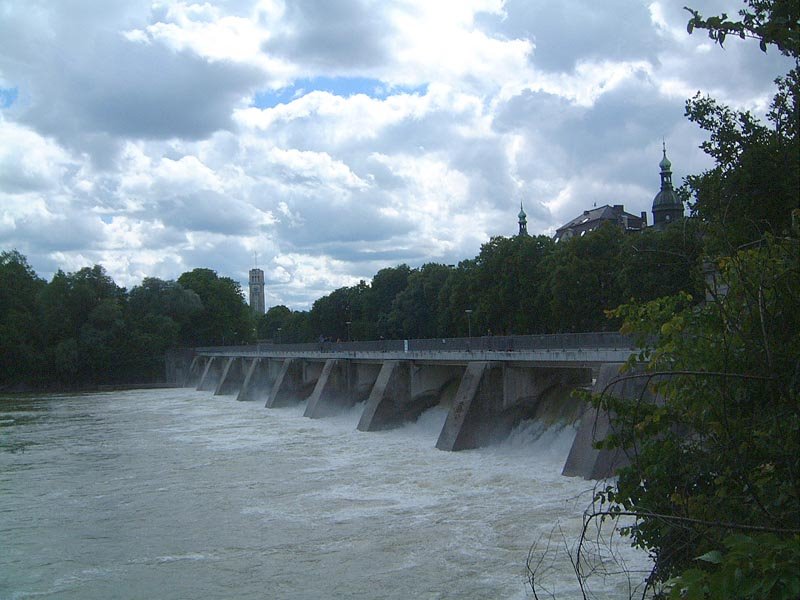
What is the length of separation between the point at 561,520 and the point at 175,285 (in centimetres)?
8327

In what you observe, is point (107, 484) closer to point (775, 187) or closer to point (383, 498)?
point (383, 498)

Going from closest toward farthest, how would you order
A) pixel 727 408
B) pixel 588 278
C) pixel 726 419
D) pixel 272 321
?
A: pixel 726 419, pixel 727 408, pixel 588 278, pixel 272 321

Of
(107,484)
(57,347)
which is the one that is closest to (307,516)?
(107,484)

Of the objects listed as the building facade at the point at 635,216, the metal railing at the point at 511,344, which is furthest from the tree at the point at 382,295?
the metal railing at the point at 511,344

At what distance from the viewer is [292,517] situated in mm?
17406

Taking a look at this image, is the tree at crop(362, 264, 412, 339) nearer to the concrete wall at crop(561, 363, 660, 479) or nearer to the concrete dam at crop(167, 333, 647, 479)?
the concrete dam at crop(167, 333, 647, 479)

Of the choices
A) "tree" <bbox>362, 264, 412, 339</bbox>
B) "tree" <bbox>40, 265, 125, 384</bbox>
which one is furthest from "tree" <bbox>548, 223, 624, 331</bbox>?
"tree" <bbox>40, 265, 125, 384</bbox>

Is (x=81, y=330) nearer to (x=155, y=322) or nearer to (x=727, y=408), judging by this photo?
(x=155, y=322)

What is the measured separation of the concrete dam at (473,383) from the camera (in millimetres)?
21231

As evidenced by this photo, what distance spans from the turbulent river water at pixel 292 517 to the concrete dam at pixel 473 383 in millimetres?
774

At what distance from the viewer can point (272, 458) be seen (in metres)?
26.9

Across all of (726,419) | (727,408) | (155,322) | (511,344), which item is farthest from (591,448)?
(155,322)

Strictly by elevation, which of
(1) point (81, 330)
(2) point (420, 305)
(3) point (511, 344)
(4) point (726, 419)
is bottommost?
(4) point (726, 419)

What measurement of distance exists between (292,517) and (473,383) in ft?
35.5
